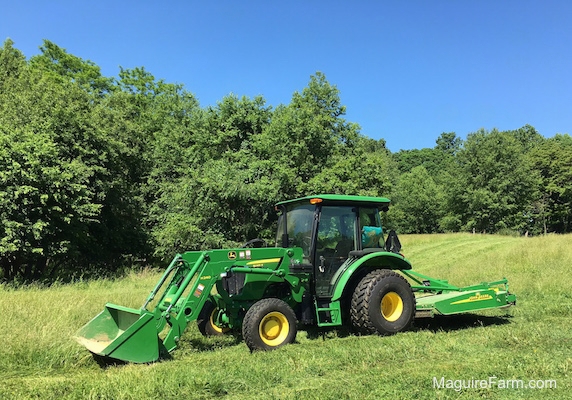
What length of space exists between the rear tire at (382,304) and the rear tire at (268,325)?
3.72 ft

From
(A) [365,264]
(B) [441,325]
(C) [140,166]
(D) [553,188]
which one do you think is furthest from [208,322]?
(D) [553,188]

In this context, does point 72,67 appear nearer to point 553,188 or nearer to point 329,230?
point 329,230

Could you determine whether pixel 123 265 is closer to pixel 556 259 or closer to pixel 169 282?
pixel 169 282

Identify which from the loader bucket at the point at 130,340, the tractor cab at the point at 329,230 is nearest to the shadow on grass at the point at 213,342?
the loader bucket at the point at 130,340

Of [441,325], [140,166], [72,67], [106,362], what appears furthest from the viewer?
[72,67]

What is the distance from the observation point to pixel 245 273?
20.1 ft

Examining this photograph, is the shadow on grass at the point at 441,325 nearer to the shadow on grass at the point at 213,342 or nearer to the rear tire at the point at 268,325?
the rear tire at the point at 268,325

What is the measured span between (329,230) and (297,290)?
3.61ft

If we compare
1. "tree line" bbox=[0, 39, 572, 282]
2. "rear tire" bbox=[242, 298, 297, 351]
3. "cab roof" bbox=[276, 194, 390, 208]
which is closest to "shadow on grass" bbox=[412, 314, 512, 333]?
"cab roof" bbox=[276, 194, 390, 208]

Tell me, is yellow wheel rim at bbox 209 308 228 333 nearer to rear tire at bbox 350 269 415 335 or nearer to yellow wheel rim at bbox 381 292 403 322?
rear tire at bbox 350 269 415 335

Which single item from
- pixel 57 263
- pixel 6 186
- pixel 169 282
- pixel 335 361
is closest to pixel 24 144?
pixel 6 186

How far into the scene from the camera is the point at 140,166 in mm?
24062

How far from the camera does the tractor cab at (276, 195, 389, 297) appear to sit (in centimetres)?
663

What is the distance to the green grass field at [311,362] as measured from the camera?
13.1ft
